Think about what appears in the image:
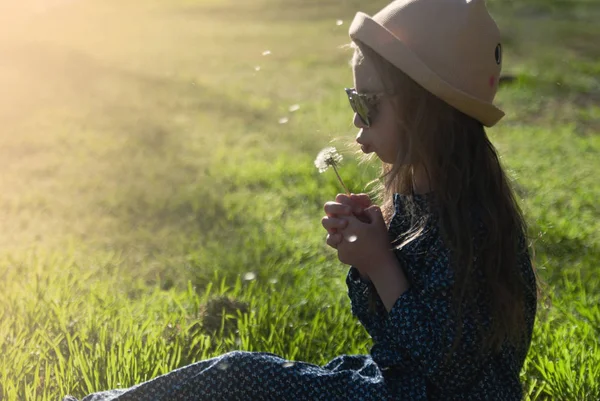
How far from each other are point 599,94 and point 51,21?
597 cm

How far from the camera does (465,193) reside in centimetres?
200

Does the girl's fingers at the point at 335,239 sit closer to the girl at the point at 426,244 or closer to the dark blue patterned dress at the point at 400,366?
the girl at the point at 426,244

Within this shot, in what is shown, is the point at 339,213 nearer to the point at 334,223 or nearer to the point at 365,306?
the point at 334,223

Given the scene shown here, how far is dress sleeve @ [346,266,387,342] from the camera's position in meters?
2.06

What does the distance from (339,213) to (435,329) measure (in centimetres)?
33

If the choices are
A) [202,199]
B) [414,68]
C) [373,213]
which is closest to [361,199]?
[373,213]

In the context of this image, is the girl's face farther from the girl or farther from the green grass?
the green grass

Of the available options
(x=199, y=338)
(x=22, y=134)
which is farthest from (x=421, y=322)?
(x=22, y=134)

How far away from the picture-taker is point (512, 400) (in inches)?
80.3

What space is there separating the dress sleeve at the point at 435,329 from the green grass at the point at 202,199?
63 cm

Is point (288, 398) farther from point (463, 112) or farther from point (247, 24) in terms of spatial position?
point (247, 24)

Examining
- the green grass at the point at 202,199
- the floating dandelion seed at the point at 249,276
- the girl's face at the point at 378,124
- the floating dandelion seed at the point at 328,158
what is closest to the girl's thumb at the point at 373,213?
the girl's face at the point at 378,124

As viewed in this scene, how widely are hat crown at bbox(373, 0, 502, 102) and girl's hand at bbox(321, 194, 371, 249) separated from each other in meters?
0.34

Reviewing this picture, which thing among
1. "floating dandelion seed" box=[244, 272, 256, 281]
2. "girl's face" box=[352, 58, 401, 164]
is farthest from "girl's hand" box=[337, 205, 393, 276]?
"floating dandelion seed" box=[244, 272, 256, 281]
